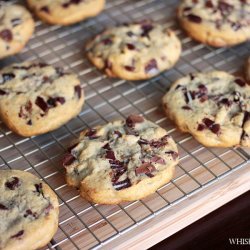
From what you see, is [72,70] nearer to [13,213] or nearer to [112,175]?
[112,175]

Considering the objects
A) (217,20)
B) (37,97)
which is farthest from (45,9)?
(217,20)

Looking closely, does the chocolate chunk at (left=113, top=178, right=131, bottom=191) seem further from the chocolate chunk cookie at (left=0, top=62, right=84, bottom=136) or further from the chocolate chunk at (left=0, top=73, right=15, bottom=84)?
the chocolate chunk at (left=0, top=73, right=15, bottom=84)

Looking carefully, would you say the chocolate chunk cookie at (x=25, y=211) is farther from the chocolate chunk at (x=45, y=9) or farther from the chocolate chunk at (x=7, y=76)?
the chocolate chunk at (x=45, y=9)

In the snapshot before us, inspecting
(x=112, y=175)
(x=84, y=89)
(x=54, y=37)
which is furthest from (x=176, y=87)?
(x=54, y=37)

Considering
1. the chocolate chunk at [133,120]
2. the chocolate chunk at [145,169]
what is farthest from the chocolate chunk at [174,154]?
the chocolate chunk at [133,120]

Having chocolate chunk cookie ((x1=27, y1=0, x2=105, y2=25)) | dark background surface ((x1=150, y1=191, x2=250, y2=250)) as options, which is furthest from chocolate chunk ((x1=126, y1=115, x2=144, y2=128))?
chocolate chunk cookie ((x1=27, y1=0, x2=105, y2=25))

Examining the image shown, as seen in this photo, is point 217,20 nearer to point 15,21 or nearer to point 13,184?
point 15,21
